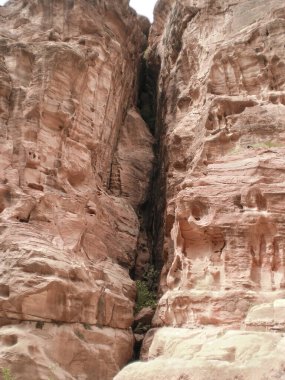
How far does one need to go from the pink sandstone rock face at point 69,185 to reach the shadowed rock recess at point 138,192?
2.1 inches

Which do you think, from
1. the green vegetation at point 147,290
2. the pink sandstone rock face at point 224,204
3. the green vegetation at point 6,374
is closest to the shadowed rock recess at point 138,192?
the pink sandstone rock face at point 224,204

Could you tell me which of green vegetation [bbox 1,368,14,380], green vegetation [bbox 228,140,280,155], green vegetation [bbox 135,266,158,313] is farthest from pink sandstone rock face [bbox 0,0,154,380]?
green vegetation [bbox 228,140,280,155]

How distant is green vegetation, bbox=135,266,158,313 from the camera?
16562mm

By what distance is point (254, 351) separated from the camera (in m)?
9.27

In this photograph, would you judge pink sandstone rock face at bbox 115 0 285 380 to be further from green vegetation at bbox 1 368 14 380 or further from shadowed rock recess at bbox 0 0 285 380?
green vegetation at bbox 1 368 14 380

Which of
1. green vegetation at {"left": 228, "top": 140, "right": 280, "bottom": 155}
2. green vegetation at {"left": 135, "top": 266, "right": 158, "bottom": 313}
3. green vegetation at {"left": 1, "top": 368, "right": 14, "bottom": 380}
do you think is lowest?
green vegetation at {"left": 1, "top": 368, "right": 14, "bottom": 380}

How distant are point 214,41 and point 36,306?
12.7m

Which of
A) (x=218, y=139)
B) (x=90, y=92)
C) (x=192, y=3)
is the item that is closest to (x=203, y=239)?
(x=218, y=139)

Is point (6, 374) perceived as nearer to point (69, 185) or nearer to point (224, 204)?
point (69, 185)

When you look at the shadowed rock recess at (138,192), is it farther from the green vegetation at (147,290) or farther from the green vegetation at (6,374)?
the green vegetation at (147,290)

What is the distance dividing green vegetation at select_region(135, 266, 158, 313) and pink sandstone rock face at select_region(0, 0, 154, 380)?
→ 1.51 feet

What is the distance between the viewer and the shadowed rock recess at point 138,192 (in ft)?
40.5

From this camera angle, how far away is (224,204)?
1402 centimetres

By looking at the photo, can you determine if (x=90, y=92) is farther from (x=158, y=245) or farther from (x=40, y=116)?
(x=158, y=245)
